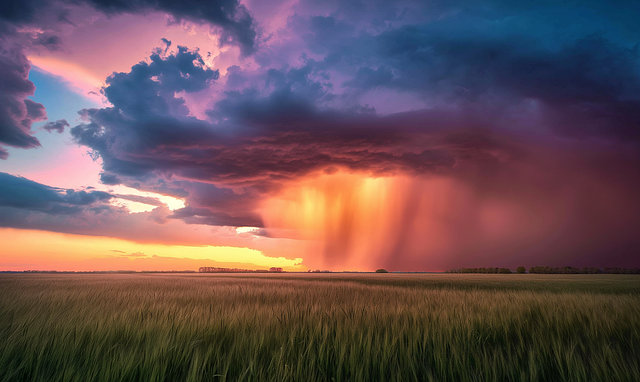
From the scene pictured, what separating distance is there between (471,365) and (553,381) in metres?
0.62

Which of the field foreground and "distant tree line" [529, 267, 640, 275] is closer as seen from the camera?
the field foreground

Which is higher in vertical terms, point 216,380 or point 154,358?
point 154,358

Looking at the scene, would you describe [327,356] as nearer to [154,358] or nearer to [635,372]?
[154,358]

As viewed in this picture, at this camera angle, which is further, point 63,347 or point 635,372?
point 63,347

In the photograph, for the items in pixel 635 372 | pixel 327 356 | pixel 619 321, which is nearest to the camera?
pixel 635 372

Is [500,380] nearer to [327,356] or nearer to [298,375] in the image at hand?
[327,356]

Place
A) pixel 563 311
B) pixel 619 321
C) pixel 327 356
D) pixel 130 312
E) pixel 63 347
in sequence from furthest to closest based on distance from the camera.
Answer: pixel 563 311, pixel 130 312, pixel 619 321, pixel 63 347, pixel 327 356

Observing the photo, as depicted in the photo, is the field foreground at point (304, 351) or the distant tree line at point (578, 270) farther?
the distant tree line at point (578, 270)

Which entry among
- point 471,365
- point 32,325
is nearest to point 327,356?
point 471,365

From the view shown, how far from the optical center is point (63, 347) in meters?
2.93

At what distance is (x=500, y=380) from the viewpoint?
2.31 meters

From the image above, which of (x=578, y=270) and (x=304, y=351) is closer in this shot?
(x=304, y=351)

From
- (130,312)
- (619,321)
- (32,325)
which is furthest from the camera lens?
(130,312)

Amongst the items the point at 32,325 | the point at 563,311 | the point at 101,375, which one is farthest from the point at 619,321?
the point at 32,325
